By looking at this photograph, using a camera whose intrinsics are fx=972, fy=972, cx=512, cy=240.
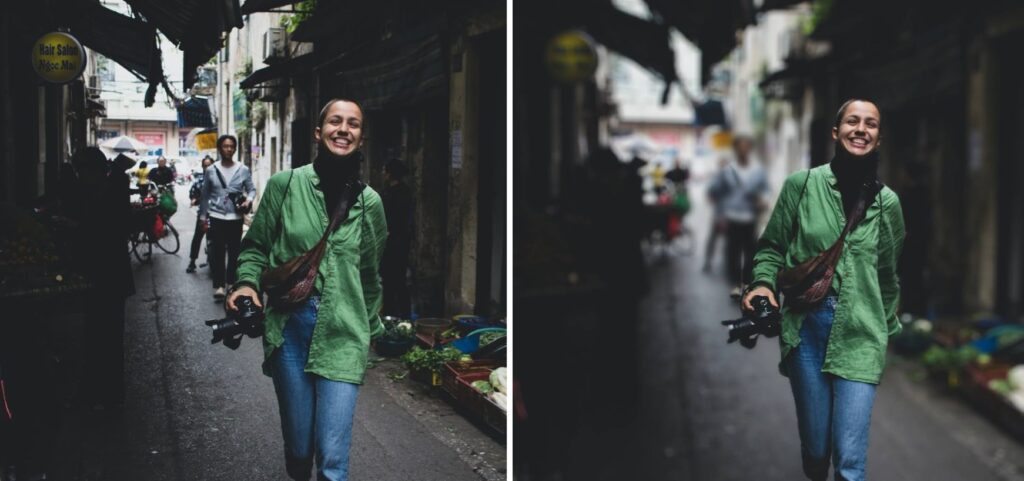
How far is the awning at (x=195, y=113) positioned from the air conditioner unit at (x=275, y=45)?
0.20 metres

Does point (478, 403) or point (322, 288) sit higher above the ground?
point (322, 288)

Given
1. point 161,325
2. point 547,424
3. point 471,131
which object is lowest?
point 547,424

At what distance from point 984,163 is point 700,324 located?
11.3 ft

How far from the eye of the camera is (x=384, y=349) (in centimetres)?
278

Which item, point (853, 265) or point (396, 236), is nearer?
point (853, 265)

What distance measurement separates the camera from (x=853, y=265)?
2076 millimetres

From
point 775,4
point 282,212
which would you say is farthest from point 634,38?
point 282,212

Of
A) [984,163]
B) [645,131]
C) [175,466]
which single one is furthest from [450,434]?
[645,131]

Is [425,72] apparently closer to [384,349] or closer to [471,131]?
[471,131]

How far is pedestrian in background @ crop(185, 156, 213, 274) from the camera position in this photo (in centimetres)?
250

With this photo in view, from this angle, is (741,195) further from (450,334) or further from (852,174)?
(852,174)

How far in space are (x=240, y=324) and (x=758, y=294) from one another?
1315 mm

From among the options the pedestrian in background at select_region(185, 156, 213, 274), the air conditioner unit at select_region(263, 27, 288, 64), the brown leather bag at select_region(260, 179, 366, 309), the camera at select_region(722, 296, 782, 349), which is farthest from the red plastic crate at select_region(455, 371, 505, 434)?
the air conditioner unit at select_region(263, 27, 288, 64)

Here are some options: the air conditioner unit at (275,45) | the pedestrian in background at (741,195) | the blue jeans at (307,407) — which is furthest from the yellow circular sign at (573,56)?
the blue jeans at (307,407)
